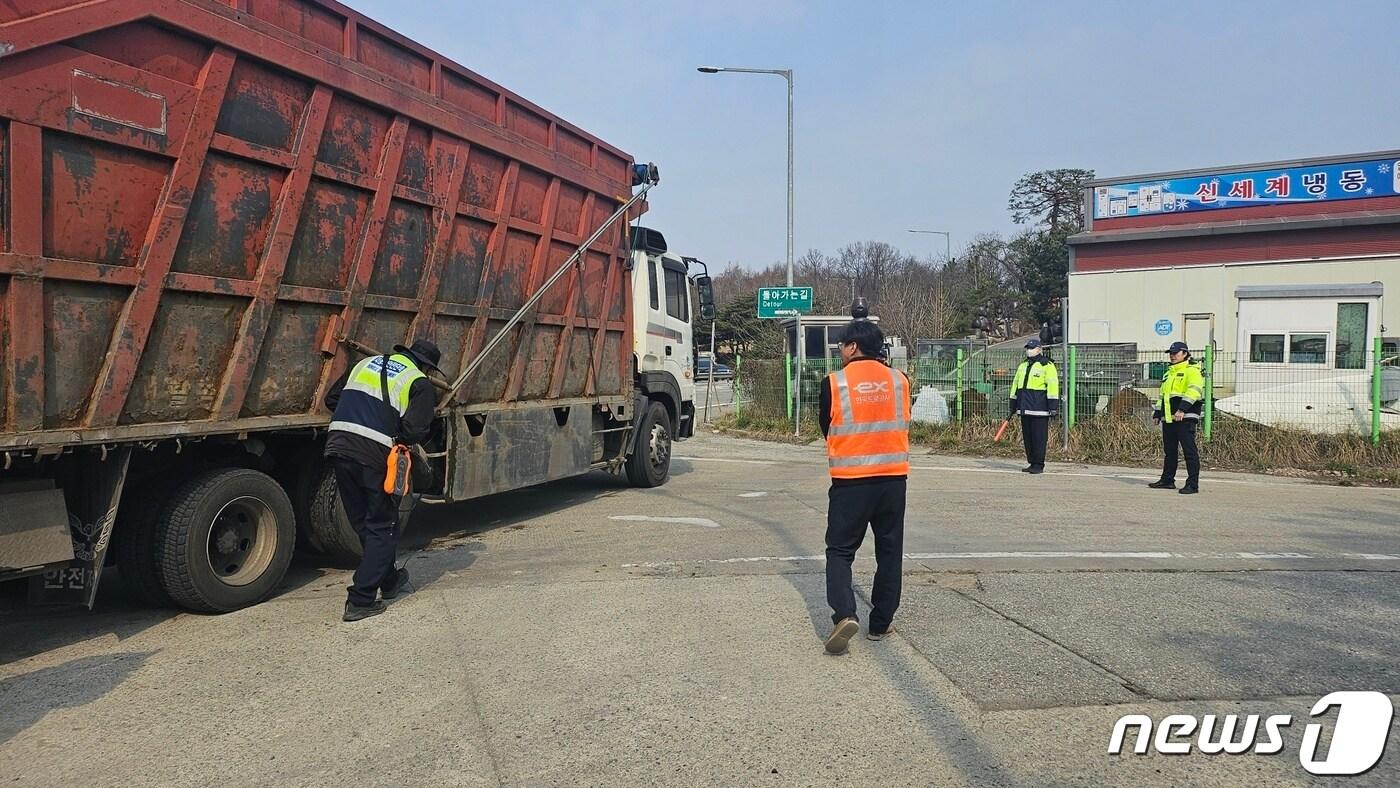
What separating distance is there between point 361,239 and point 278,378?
1.14 m

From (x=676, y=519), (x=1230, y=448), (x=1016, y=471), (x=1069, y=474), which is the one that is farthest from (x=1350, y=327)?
(x=676, y=519)

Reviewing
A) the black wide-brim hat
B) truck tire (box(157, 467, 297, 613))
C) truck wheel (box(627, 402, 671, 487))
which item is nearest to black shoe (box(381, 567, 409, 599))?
truck tire (box(157, 467, 297, 613))

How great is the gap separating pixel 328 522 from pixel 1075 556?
206 inches

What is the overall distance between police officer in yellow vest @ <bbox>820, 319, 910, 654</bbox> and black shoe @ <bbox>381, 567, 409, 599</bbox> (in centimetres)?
267

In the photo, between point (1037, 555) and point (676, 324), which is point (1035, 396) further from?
point (1037, 555)

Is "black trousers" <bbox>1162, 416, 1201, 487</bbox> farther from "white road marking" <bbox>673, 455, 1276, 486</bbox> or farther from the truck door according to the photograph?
the truck door

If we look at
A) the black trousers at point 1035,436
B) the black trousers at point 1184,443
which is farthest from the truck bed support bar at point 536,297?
the black trousers at point 1184,443

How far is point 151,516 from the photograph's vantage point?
5.04m

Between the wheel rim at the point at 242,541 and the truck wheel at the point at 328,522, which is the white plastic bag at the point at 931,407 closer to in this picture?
the truck wheel at the point at 328,522

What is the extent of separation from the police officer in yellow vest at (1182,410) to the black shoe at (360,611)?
8.61 metres

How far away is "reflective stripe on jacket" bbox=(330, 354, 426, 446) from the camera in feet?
17.6

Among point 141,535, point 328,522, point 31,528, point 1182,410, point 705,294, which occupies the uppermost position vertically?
point 705,294

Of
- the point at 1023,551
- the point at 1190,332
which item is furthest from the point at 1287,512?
the point at 1190,332

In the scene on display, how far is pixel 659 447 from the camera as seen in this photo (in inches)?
429
